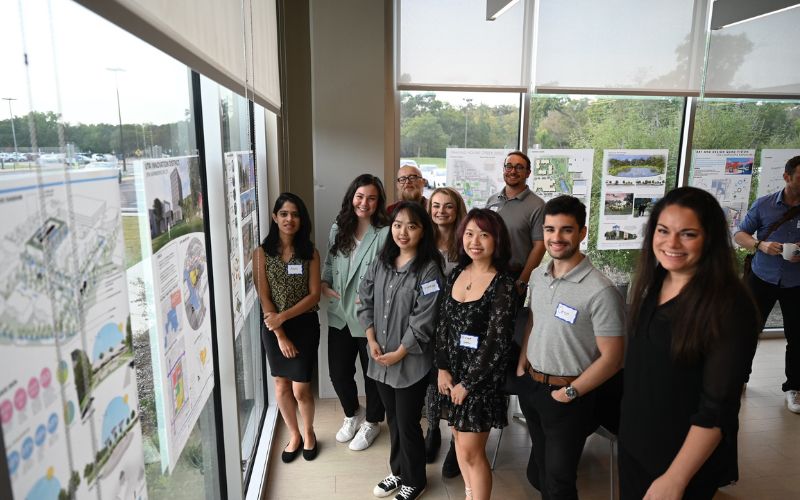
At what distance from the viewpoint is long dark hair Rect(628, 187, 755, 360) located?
4.81 ft

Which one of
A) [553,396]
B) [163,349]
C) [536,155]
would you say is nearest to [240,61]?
[163,349]

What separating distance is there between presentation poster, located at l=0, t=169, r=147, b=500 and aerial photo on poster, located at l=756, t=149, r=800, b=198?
6036 millimetres

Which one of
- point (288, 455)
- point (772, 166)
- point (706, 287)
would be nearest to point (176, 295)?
point (706, 287)

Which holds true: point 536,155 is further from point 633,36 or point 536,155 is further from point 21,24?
point 21,24

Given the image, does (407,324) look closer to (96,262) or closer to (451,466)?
(451,466)

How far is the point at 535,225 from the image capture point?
3270 mm

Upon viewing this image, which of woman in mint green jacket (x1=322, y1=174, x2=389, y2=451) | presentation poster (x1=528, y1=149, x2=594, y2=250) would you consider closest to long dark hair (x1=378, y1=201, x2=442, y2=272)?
woman in mint green jacket (x1=322, y1=174, x2=389, y2=451)

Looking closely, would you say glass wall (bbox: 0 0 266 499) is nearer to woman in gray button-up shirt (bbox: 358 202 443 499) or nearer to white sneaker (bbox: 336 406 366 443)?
woman in gray button-up shirt (bbox: 358 202 443 499)

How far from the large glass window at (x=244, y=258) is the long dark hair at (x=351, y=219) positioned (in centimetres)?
54

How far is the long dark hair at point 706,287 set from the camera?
4.81 feet

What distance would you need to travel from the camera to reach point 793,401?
3.86m

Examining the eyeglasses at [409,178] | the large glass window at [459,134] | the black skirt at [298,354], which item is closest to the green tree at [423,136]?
the large glass window at [459,134]

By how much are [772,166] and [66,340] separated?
6264 millimetres

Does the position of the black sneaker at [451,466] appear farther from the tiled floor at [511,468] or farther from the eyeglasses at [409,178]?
the eyeglasses at [409,178]
